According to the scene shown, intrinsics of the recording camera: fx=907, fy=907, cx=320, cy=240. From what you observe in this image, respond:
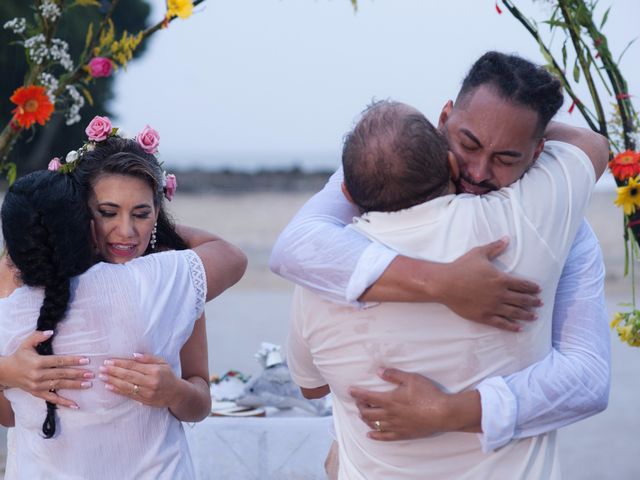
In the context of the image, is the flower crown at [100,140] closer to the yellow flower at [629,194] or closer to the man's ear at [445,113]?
the man's ear at [445,113]

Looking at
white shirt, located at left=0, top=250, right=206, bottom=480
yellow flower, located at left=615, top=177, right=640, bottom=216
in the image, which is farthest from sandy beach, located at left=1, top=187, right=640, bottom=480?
yellow flower, located at left=615, top=177, right=640, bottom=216

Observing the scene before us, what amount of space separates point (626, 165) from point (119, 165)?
157 centimetres

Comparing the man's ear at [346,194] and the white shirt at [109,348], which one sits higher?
the man's ear at [346,194]

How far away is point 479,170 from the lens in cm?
176

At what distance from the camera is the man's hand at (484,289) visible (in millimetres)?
1638

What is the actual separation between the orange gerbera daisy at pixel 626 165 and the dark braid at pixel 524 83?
1094 mm

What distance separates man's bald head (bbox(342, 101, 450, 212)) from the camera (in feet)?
5.35

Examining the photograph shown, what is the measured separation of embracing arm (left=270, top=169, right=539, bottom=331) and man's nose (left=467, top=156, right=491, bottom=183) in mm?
169

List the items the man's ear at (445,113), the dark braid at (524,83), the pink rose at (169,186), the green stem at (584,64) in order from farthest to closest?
the green stem at (584,64) → the pink rose at (169,186) → the man's ear at (445,113) → the dark braid at (524,83)

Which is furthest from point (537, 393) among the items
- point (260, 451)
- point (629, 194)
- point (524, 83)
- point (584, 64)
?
point (260, 451)

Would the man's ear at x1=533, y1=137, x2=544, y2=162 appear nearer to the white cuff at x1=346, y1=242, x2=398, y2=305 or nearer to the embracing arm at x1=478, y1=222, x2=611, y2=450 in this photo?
the embracing arm at x1=478, y1=222, x2=611, y2=450

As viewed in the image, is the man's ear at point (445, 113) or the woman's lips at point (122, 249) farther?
the woman's lips at point (122, 249)

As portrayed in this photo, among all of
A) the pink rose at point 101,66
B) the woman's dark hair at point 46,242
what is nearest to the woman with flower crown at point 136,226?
the woman's dark hair at point 46,242

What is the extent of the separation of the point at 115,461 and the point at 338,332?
65 centimetres
